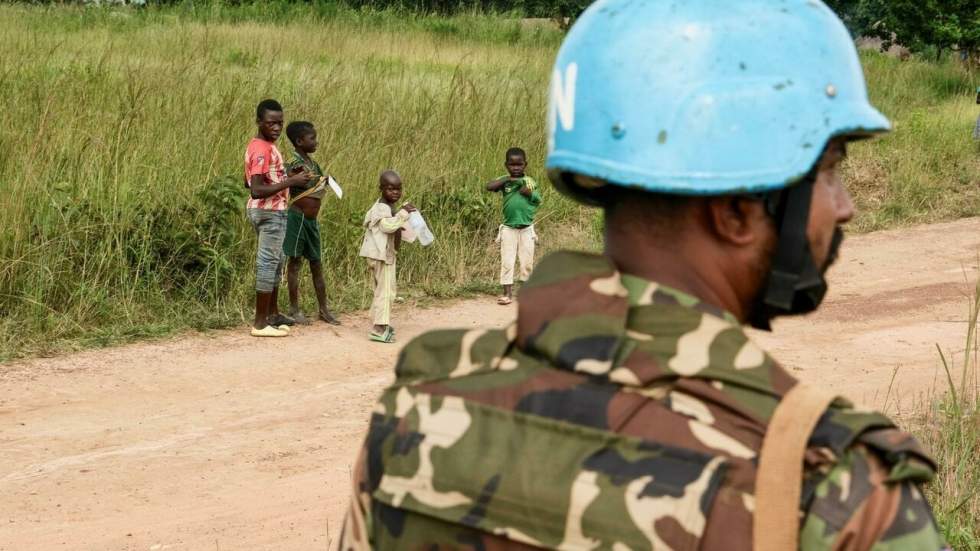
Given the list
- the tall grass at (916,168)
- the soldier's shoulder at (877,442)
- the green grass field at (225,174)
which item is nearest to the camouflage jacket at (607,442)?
the soldier's shoulder at (877,442)

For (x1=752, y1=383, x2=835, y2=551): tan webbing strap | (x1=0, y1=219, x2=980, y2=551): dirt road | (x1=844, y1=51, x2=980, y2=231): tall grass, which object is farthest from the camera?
(x1=844, y1=51, x2=980, y2=231): tall grass

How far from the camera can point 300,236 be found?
825 cm

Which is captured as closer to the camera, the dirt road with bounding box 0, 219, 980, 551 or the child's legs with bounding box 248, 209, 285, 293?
the dirt road with bounding box 0, 219, 980, 551

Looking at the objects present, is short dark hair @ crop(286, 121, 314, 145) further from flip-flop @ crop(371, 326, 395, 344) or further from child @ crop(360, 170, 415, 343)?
flip-flop @ crop(371, 326, 395, 344)

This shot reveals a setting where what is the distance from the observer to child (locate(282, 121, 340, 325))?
27.0ft

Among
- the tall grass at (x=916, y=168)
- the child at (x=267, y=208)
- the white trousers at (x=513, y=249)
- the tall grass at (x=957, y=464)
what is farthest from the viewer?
the tall grass at (x=916, y=168)

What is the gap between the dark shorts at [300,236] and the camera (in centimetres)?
824

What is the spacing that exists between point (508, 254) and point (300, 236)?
152 cm

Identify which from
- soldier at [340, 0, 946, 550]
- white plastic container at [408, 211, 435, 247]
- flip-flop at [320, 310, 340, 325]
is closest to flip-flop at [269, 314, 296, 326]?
flip-flop at [320, 310, 340, 325]

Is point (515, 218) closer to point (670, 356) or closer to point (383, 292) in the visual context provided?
point (383, 292)

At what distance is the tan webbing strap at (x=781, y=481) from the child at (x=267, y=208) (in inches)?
266

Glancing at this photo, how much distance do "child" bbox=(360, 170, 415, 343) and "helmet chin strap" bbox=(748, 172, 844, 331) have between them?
6.35 m

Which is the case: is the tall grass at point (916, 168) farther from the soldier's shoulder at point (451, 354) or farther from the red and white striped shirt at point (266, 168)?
the soldier's shoulder at point (451, 354)

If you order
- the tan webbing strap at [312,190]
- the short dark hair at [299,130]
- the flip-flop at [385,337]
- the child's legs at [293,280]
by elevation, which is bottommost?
the flip-flop at [385,337]
